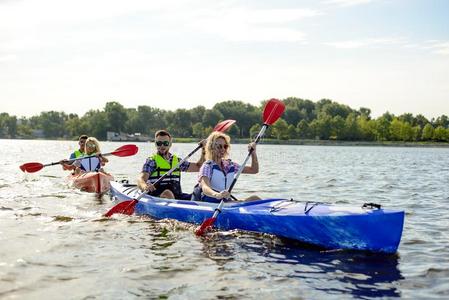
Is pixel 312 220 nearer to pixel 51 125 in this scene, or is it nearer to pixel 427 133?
pixel 427 133

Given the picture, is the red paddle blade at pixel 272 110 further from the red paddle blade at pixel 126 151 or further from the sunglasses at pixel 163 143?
the red paddle blade at pixel 126 151

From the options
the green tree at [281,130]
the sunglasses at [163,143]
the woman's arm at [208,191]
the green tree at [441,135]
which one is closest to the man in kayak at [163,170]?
the sunglasses at [163,143]

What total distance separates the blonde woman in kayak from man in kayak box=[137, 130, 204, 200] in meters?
4.21

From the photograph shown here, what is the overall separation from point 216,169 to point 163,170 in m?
1.61

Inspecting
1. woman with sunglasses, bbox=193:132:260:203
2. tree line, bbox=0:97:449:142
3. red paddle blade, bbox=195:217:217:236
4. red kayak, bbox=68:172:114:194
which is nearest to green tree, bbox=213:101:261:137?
tree line, bbox=0:97:449:142

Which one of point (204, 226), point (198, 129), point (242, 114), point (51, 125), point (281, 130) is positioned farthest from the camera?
point (51, 125)

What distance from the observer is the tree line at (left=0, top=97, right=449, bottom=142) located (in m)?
105

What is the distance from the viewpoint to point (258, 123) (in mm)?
112188

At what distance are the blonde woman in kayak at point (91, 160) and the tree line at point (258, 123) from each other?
79.7 m

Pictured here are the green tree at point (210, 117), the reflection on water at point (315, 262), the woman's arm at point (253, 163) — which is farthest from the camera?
the green tree at point (210, 117)

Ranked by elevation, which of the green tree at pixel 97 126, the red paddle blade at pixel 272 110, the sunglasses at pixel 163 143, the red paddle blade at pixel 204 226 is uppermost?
the green tree at pixel 97 126

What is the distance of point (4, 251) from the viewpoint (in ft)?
21.2

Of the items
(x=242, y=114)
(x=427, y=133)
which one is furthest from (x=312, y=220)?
(x=242, y=114)

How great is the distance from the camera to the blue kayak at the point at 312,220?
20.0 feet
